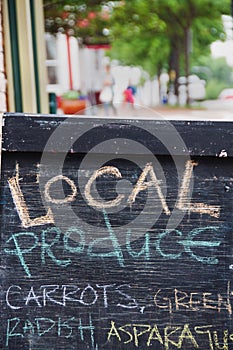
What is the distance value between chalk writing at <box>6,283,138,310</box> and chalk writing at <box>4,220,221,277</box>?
0.21ft

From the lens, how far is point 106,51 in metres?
26.3

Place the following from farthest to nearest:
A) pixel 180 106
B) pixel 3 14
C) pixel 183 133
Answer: pixel 180 106 < pixel 3 14 < pixel 183 133

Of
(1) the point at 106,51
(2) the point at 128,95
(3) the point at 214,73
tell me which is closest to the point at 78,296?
(2) the point at 128,95

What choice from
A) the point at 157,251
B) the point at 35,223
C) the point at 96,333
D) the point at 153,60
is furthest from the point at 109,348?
the point at 153,60

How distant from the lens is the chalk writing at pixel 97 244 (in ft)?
6.12

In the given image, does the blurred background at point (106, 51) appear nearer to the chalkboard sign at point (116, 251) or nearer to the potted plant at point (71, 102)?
the potted plant at point (71, 102)

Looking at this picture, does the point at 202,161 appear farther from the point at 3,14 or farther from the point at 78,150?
the point at 3,14

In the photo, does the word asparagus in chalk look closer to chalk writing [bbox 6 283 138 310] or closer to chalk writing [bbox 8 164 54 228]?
chalk writing [bbox 8 164 54 228]

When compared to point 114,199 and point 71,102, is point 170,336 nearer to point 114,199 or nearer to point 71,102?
point 114,199

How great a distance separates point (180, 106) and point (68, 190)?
54.7 feet

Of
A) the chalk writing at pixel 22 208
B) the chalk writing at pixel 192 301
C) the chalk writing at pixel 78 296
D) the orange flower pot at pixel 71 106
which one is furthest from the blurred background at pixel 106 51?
the chalk writing at pixel 192 301

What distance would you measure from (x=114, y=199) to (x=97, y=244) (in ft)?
0.49

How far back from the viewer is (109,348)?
6.10ft

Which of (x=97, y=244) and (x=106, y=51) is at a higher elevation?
(x=106, y=51)
